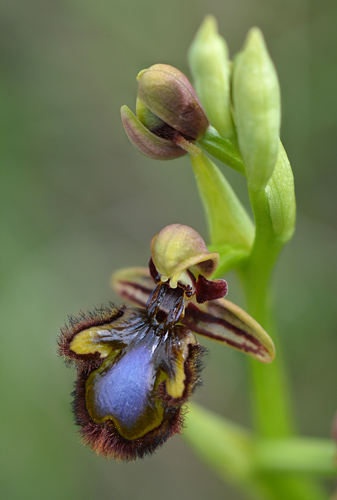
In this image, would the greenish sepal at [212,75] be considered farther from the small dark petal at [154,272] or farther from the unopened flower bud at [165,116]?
the small dark petal at [154,272]

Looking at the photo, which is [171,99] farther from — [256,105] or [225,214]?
[225,214]

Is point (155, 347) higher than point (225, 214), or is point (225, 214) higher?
point (225, 214)

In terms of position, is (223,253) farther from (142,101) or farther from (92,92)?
(92,92)

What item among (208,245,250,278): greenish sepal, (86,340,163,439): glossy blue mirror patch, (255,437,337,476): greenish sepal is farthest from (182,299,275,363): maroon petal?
(255,437,337,476): greenish sepal

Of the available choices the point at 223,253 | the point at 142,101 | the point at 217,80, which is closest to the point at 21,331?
the point at 223,253

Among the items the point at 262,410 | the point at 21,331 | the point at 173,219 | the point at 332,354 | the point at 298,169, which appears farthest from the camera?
the point at 173,219

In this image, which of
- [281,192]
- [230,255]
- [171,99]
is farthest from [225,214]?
[171,99]
